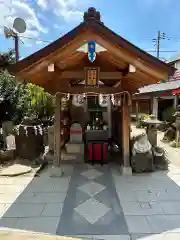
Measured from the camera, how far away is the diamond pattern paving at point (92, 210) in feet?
12.9

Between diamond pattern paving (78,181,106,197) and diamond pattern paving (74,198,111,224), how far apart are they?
0.41 m

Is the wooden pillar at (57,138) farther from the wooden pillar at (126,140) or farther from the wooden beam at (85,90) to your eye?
the wooden pillar at (126,140)

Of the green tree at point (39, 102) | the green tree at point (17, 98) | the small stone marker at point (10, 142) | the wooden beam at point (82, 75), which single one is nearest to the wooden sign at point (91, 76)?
the wooden beam at point (82, 75)

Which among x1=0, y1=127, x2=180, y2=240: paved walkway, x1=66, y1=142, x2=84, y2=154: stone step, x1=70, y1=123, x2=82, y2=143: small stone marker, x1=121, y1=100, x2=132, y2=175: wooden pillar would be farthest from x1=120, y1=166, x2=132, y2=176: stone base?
x1=70, y1=123, x2=82, y2=143: small stone marker

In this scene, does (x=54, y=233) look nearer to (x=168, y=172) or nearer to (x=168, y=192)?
(x=168, y=192)

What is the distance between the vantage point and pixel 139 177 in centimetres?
594

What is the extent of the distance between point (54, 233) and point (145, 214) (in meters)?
1.68

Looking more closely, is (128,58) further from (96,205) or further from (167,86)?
(167,86)

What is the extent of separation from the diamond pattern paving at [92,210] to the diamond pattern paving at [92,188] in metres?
0.41

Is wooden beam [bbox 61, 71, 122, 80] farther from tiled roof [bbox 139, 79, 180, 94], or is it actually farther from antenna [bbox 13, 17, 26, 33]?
tiled roof [bbox 139, 79, 180, 94]

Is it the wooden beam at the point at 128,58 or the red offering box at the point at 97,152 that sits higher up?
the wooden beam at the point at 128,58

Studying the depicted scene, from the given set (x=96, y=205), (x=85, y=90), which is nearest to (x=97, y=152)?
(x=85, y=90)

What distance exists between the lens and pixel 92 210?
13.7ft

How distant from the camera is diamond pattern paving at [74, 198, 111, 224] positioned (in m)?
3.92
